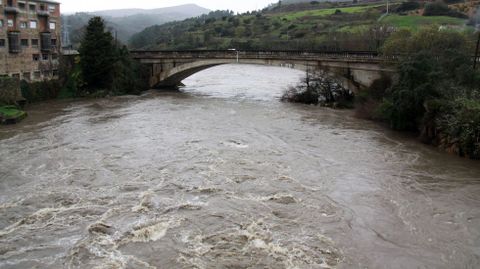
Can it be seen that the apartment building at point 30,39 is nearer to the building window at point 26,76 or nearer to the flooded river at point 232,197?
the building window at point 26,76

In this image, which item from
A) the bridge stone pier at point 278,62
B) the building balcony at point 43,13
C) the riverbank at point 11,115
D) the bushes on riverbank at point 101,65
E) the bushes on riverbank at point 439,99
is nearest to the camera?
the bushes on riverbank at point 439,99

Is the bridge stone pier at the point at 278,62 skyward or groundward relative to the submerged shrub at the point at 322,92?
skyward

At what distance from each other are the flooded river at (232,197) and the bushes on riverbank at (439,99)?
1.16 metres

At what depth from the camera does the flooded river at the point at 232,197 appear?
50.7ft

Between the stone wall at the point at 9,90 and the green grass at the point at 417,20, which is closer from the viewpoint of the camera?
the stone wall at the point at 9,90

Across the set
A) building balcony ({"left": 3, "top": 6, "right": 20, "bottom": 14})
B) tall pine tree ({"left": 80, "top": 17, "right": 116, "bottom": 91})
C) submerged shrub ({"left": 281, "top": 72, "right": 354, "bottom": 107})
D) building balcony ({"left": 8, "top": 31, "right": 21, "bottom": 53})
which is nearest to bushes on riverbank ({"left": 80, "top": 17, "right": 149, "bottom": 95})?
tall pine tree ({"left": 80, "top": 17, "right": 116, "bottom": 91})

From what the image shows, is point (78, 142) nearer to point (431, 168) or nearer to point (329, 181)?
point (329, 181)

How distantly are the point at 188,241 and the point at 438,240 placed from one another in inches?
334

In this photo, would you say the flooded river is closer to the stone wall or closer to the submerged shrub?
the stone wall

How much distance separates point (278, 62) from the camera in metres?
50.3

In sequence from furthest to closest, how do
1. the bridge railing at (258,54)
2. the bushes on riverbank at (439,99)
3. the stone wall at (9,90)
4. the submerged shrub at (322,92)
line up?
the submerged shrub at (322,92) < the bridge railing at (258,54) < the stone wall at (9,90) < the bushes on riverbank at (439,99)

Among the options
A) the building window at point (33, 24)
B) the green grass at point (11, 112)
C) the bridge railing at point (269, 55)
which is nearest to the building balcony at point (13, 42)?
the building window at point (33, 24)

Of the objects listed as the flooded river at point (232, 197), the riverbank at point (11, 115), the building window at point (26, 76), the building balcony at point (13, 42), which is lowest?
the flooded river at point (232, 197)

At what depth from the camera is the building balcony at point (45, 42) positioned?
51.3m
